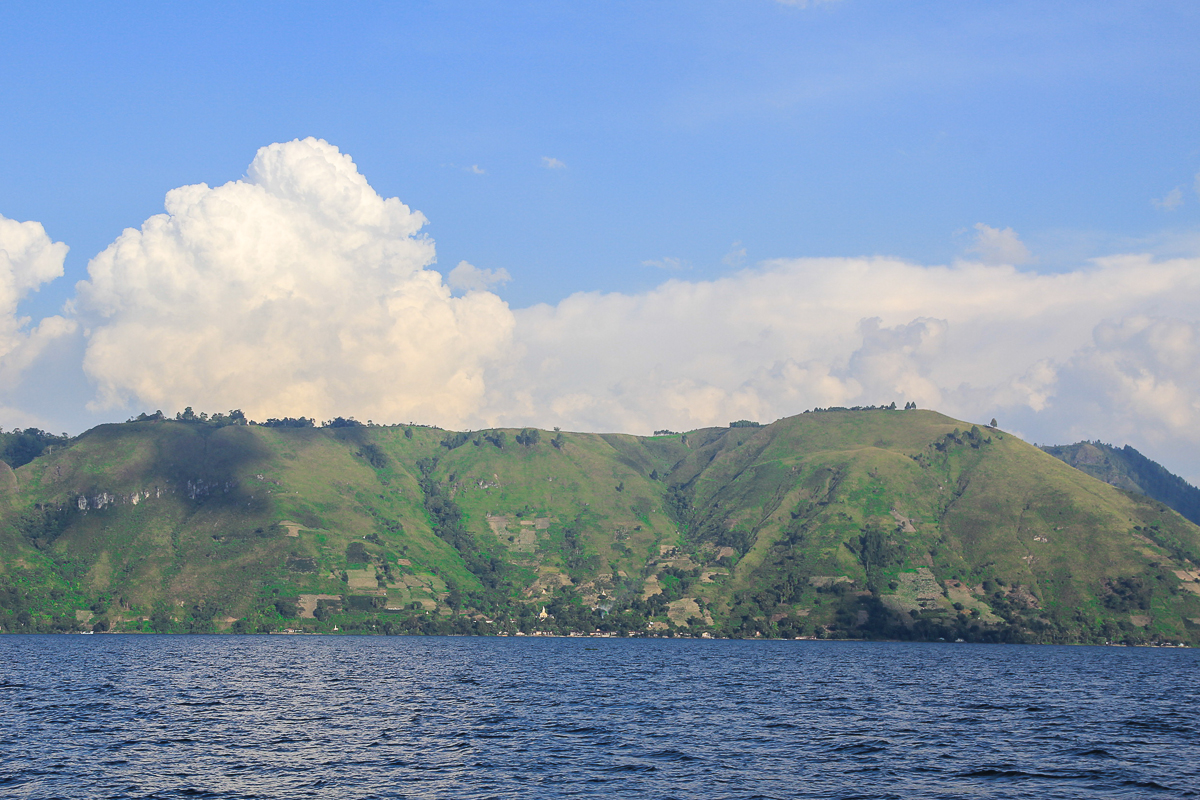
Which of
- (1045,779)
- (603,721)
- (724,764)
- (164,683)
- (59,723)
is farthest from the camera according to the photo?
(164,683)

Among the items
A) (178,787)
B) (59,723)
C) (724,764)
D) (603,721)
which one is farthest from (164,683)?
(724,764)

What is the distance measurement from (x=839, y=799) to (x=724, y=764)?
1520 centimetres

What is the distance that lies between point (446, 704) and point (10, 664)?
121 metres

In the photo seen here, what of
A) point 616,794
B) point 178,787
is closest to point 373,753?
point 178,787

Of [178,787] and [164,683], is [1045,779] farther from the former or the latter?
[164,683]

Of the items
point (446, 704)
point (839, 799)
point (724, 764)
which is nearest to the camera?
point (839, 799)

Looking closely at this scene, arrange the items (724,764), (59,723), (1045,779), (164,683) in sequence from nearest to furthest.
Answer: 1. (1045,779)
2. (724,764)
3. (59,723)
4. (164,683)

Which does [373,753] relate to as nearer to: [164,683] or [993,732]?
[993,732]

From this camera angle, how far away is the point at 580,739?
302 feet

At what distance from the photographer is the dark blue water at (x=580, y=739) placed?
69.2 meters

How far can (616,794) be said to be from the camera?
6675 cm

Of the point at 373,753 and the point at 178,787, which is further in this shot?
the point at 373,753

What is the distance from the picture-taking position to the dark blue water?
6925 centimetres

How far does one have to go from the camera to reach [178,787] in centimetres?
6669
